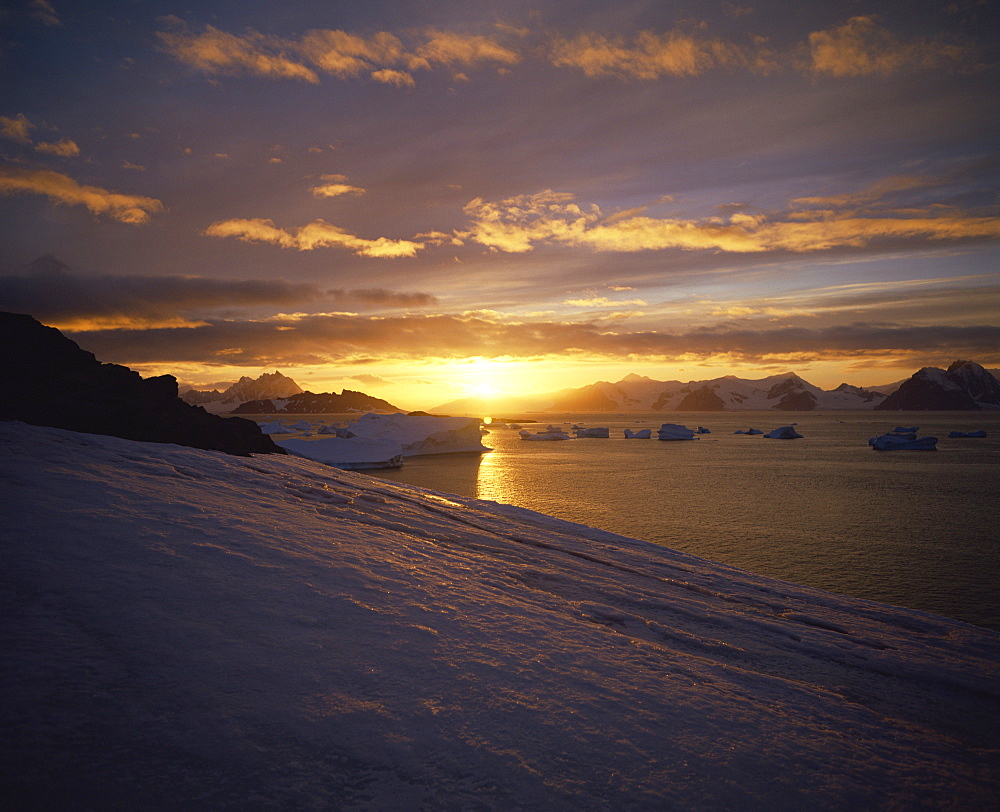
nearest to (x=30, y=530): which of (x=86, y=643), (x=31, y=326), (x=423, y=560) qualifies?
(x=86, y=643)

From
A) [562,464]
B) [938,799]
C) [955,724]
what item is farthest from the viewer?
[562,464]

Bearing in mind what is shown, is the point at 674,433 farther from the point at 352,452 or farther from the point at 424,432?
the point at 352,452

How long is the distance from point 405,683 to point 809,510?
24.0 metres

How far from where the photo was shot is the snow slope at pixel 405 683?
254cm

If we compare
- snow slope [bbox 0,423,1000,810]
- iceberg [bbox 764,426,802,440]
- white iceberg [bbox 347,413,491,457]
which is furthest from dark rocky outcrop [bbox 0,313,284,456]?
iceberg [bbox 764,426,802,440]

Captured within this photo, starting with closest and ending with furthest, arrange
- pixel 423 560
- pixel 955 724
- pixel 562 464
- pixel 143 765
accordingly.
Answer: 1. pixel 143 765
2. pixel 955 724
3. pixel 423 560
4. pixel 562 464

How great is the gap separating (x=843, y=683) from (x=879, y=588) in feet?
28.3

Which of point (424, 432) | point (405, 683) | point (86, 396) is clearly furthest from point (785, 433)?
point (405, 683)

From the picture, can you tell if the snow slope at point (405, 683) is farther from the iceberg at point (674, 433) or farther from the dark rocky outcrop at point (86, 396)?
the iceberg at point (674, 433)

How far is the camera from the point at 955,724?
438 cm

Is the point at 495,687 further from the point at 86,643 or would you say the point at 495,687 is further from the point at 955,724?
the point at 955,724

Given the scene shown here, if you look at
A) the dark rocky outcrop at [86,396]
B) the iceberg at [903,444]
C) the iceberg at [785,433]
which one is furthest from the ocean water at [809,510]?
the iceberg at [785,433]

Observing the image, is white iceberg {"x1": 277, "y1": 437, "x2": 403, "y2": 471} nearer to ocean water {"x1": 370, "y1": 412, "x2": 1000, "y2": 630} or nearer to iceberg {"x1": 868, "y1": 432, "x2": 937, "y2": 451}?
ocean water {"x1": 370, "y1": 412, "x2": 1000, "y2": 630}

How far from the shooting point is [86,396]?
12.6m
